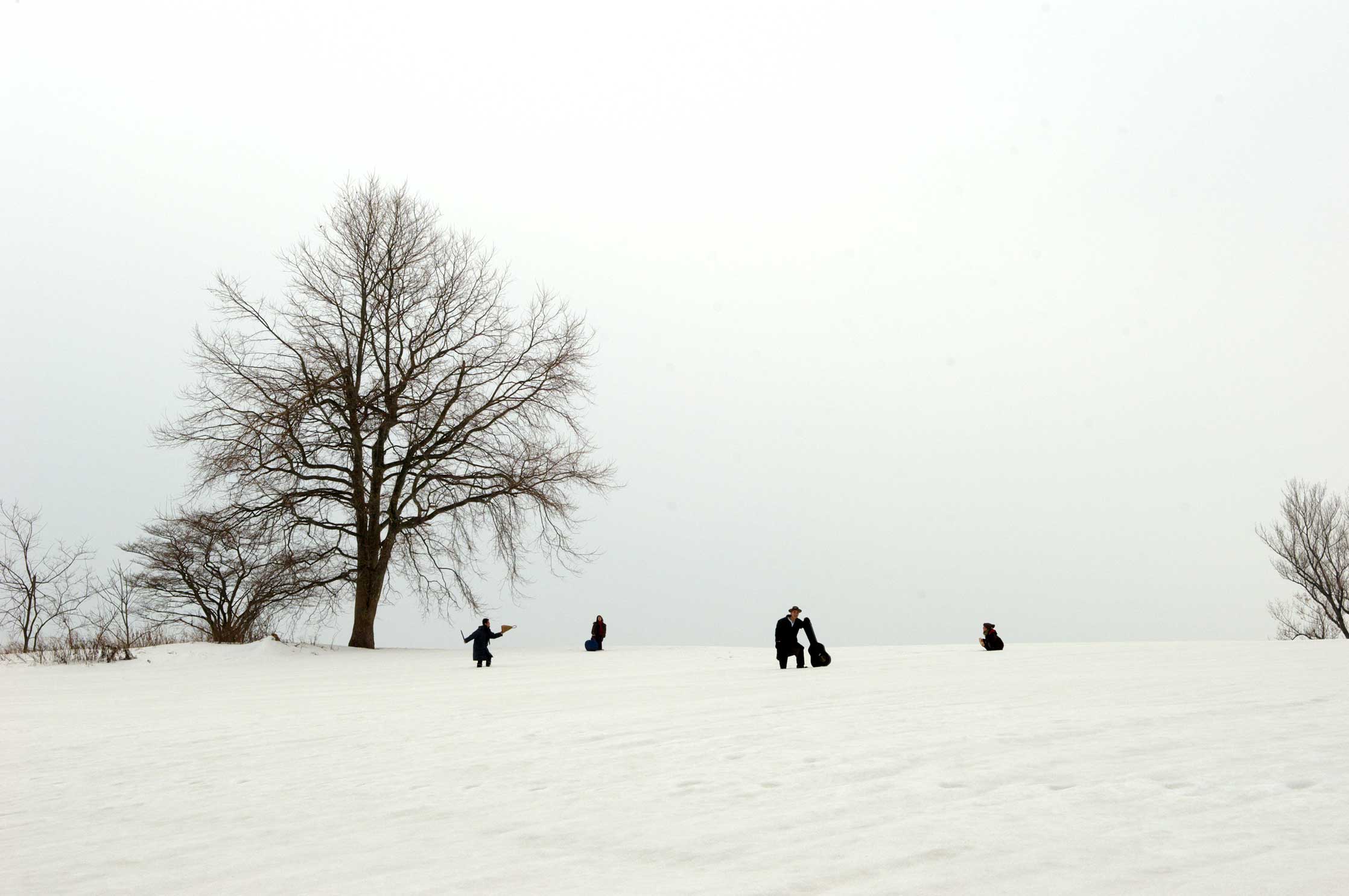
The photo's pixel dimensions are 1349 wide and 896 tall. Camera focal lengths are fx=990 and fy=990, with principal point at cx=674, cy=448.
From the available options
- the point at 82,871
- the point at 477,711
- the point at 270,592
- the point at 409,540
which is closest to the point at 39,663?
the point at 270,592

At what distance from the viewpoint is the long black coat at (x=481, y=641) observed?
812 inches

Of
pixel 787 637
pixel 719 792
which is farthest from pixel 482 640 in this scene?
pixel 719 792

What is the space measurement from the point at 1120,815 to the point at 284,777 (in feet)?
19.1

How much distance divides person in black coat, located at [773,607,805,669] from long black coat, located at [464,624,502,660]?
6.38m

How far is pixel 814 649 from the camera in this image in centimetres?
1769

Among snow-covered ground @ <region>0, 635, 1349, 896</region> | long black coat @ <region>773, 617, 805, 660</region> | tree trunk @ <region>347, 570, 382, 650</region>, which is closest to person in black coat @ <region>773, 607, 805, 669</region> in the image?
long black coat @ <region>773, 617, 805, 660</region>

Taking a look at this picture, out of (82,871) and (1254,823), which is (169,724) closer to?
(82,871)

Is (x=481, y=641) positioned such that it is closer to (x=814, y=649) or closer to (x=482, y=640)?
(x=482, y=640)

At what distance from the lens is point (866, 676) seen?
14.5 metres

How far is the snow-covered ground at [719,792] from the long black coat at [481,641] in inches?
309

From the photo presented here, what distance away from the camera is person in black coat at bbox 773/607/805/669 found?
17.8 metres

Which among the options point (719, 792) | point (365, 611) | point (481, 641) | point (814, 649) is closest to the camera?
point (719, 792)

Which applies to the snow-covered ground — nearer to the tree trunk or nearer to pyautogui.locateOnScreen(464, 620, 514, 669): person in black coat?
pyautogui.locateOnScreen(464, 620, 514, 669): person in black coat

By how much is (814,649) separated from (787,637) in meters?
0.54
